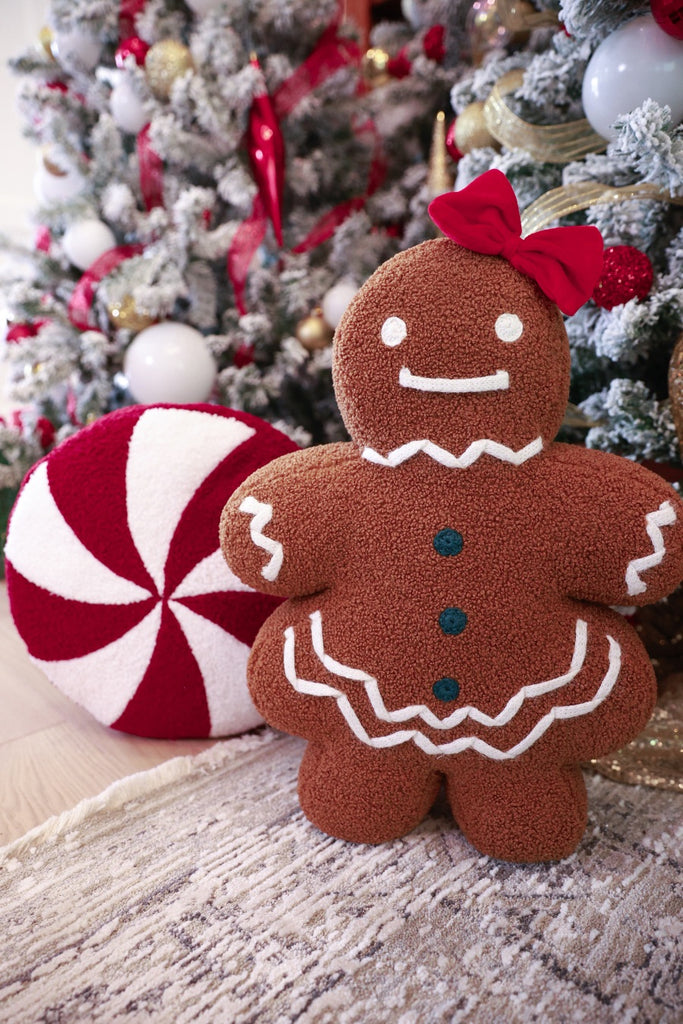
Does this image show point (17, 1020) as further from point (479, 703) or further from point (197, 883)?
point (479, 703)

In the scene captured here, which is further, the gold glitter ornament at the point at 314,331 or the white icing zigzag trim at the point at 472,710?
the gold glitter ornament at the point at 314,331

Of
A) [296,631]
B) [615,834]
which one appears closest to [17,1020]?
[296,631]

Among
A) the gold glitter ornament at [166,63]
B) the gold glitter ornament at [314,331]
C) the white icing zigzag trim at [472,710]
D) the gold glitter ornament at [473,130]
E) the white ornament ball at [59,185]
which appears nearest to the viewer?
the white icing zigzag trim at [472,710]

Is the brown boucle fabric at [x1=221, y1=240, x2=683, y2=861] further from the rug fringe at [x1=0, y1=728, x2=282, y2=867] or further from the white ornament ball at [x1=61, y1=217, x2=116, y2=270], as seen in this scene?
the white ornament ball at [x1=61, y1=217, x2=116, y2=270]

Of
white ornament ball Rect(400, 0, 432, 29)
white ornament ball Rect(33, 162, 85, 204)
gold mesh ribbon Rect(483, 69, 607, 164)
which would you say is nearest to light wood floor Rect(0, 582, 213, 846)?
gold mesh ribbon Rect(483, 69, 607, 164)

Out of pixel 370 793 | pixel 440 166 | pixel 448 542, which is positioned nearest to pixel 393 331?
pixel 448 542

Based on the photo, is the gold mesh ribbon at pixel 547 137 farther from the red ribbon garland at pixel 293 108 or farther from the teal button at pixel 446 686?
the teal button at pixel 446 686

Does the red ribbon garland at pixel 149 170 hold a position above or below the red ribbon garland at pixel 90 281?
above

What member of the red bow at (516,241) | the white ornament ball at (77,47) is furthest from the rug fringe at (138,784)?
the white ornament ball at (77,47)
